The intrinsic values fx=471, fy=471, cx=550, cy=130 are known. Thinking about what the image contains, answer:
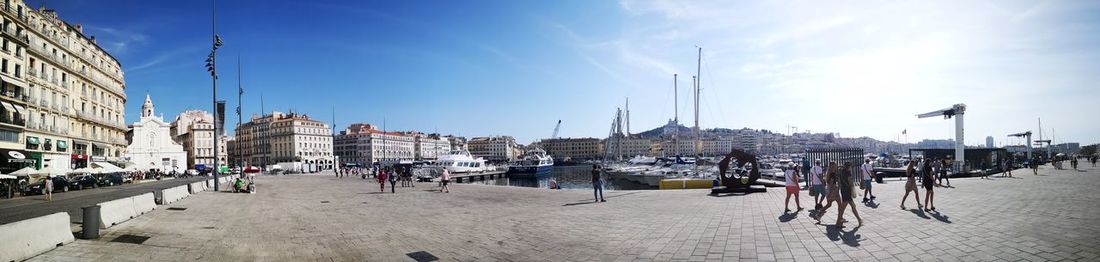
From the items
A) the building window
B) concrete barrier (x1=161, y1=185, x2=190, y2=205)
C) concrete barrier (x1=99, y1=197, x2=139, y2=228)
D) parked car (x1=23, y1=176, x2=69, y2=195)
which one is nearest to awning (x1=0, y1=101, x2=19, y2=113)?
the building window

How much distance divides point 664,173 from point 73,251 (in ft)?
150

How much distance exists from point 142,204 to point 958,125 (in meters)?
48.7

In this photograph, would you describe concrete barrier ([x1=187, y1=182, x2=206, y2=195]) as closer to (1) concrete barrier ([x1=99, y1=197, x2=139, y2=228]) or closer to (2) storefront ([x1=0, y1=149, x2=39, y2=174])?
(1) concrete barrier ([x1=99, y1=197, x2=139, y2=228])

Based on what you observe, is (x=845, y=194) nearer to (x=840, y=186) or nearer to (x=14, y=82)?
(x=840, y=186)

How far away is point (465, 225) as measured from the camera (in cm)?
1152

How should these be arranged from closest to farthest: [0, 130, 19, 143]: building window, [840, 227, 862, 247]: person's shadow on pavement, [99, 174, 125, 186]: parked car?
[840, 227, 862, 247]: person's shadow on pavement → [0, 130, 19, 143]: building window → [99, 174, 125, 186]: parked car

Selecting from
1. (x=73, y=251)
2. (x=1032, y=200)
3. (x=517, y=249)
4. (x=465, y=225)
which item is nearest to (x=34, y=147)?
(x=73, y=251)

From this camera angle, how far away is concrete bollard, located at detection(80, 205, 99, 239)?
9508mm

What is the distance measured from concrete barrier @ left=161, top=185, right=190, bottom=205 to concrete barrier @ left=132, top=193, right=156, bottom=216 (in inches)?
89.5

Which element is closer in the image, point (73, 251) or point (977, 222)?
point (73, 251)

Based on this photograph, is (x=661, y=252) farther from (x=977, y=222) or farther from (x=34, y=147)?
(x=34, y=147)

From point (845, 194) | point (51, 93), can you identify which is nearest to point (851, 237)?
point (845, 194)

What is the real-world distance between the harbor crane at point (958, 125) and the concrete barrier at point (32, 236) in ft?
138

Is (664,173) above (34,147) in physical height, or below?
below
